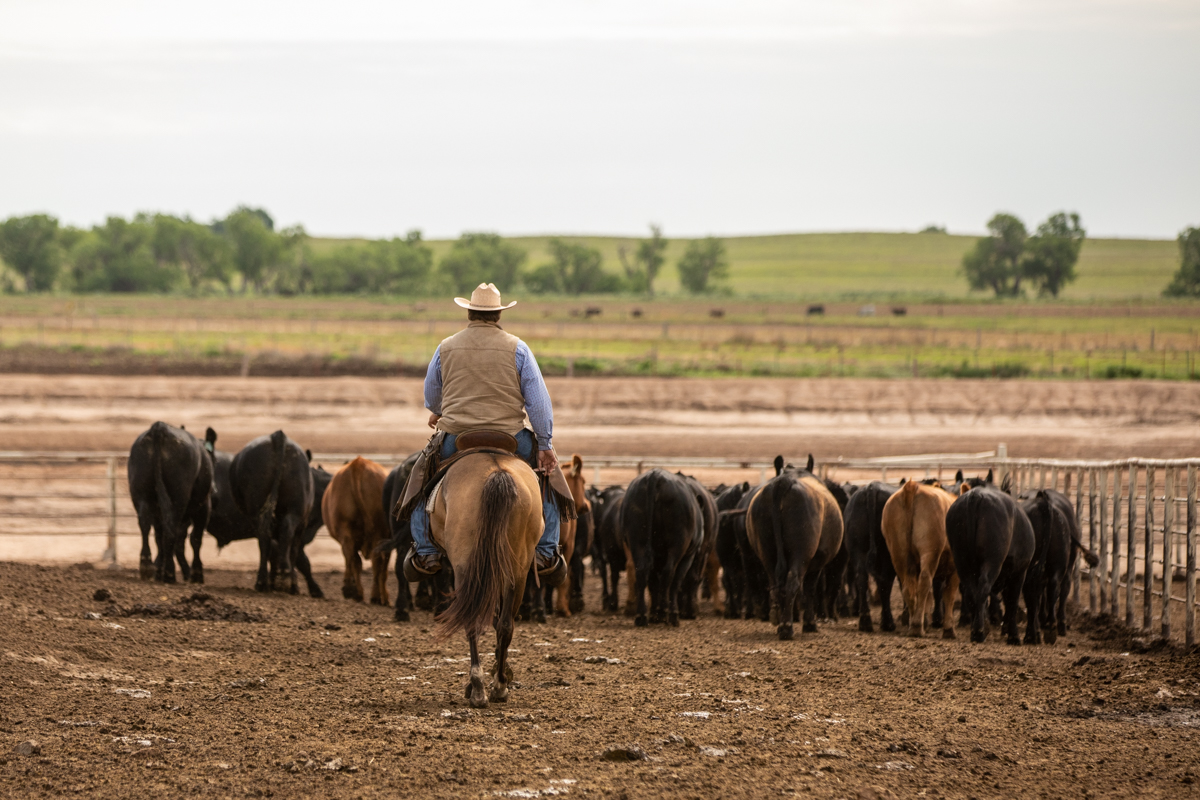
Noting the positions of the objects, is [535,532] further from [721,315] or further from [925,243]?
[925,243]

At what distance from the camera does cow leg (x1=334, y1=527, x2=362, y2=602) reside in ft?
43.1

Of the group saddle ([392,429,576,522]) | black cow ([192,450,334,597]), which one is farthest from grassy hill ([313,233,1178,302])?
saddle ([392,429,576,522])

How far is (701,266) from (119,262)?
49.3 meters

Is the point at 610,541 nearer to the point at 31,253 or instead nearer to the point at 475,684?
the point at 475,684

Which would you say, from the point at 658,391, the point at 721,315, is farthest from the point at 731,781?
the point at 721,315

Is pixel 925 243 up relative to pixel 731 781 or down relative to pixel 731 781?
up

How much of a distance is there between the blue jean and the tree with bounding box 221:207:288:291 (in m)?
103

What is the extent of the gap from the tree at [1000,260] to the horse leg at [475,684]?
10307cm

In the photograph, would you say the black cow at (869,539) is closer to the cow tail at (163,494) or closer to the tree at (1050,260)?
the cow tail at (163,494)

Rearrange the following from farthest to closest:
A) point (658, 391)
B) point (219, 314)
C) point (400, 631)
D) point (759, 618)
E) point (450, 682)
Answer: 1. point (219, 314)
2. point (658, 391)
3. point (759, 618)
4. point (400, 631)
5. point (450, 682)

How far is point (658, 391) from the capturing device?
3622 cm

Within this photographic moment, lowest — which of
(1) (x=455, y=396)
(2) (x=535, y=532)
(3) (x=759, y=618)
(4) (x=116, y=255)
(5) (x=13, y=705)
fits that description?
(3) (x=759, y=618)

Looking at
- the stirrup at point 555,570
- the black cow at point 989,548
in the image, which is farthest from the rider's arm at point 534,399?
the black cow at point 989,548

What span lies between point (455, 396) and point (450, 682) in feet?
5.96
